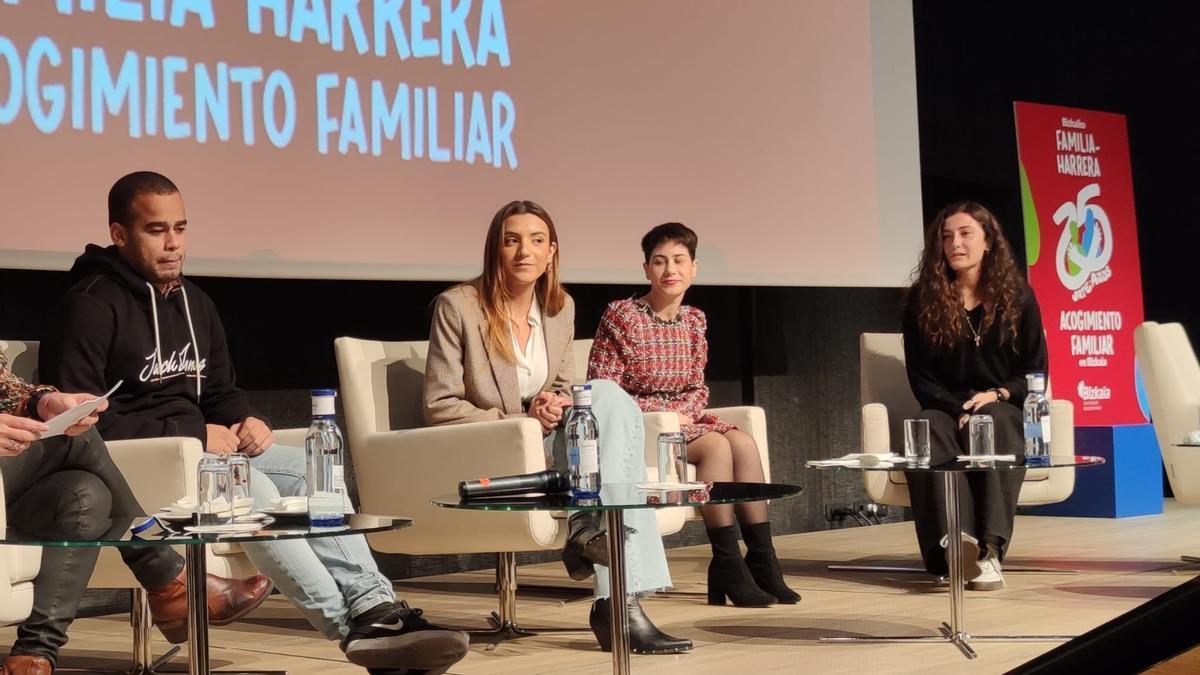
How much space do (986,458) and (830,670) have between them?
78 cm

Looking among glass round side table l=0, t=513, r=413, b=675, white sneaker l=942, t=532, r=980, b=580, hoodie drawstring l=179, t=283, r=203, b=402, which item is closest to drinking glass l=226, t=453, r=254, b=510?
glass round side table l=0, t=513, r=413, b=675

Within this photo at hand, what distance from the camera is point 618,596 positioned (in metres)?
2.52

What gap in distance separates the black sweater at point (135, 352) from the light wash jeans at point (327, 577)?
2.51 ft

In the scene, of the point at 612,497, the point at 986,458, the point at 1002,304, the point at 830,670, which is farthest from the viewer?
the point at 1002,304

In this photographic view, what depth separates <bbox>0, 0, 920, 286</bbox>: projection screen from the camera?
13.0ft

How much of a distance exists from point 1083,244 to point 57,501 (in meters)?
5.31

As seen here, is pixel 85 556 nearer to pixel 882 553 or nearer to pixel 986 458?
pixel 986 458

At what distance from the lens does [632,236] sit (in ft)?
17.1

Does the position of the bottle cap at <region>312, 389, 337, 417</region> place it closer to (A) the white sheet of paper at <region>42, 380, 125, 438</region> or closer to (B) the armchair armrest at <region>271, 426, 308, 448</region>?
(A) the white sheet of paper at <region>42, 380, 125, 438</region>

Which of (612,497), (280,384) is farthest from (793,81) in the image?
(612,497)

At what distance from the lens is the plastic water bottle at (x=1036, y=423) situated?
12.3 feet

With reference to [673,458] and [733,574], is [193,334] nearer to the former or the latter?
[673,458]

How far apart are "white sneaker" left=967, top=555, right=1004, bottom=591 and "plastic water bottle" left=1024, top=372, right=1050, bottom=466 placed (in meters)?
0.56

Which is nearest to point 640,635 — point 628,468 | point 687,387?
point 628,468
